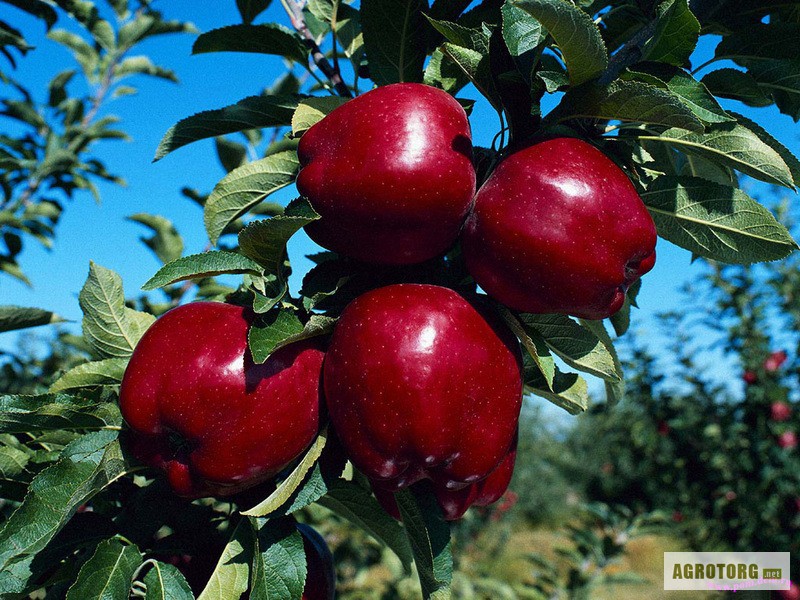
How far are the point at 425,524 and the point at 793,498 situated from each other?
4.86m

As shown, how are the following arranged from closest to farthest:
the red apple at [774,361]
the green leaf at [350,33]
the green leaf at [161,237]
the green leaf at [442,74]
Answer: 1. the green leaf at [442,74]
2. the green leaf at [350,33]
3. the green leaf at [161,237]
4. the red apple at [774,361]

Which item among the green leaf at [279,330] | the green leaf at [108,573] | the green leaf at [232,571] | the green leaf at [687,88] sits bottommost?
the green leaf at [232,571]

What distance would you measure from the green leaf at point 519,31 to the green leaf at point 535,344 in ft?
1.10

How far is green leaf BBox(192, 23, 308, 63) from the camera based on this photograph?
110 centimetres

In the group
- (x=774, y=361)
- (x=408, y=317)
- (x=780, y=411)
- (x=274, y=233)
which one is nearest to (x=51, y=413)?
(x=274, y=233)

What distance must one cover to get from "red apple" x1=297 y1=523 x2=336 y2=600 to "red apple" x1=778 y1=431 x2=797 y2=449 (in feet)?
15.7

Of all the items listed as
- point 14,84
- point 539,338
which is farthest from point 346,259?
point 14,84

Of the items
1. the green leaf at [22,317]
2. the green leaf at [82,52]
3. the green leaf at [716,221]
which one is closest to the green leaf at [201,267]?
the green leaf at [716,221]

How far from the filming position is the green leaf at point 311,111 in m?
0.92

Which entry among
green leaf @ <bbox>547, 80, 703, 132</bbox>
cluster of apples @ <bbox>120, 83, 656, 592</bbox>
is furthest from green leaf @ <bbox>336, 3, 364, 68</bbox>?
green leaf @ <bbox>547, 80, 703, 132</bbox>

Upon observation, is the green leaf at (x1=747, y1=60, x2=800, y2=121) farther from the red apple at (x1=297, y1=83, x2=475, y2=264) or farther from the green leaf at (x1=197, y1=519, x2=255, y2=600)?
the green leaf at (x1=197, y1=519, x2=255, y2=600)

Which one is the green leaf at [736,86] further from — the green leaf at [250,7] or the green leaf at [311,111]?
the green leaf at [250,7]

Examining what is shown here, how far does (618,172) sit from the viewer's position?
800 millimetres

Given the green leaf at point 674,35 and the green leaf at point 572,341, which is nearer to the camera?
the green leaf at point 674,35
